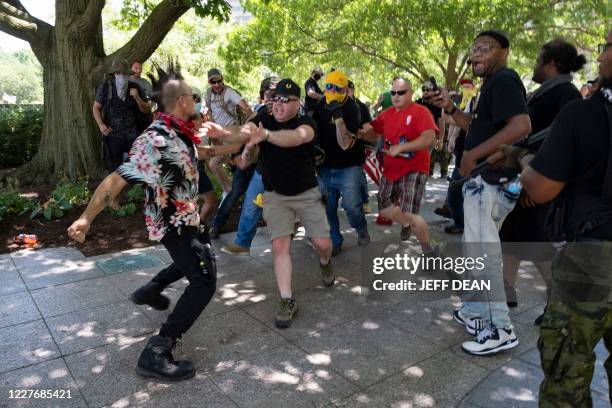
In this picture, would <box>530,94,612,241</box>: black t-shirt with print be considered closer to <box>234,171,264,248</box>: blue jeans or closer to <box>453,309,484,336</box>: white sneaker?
<box>453,309,484,336</box>: white sneaker

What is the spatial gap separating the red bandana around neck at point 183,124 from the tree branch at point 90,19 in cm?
686

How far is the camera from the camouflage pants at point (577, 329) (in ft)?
6.97

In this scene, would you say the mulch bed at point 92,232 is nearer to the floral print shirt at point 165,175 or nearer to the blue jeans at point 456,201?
the blue jeans at point 456,201

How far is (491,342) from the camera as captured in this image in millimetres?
3414

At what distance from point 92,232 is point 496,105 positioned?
5.08 m

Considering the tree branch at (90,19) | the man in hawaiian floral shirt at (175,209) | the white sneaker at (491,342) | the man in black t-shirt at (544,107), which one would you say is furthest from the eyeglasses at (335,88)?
the tree branch at (90,19)

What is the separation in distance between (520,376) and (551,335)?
111cm

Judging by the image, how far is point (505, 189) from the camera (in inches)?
134

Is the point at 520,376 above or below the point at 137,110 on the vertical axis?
below

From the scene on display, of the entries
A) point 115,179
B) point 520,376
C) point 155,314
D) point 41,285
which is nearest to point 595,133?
point 520,376

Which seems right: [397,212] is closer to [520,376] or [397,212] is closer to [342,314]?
[342,314]

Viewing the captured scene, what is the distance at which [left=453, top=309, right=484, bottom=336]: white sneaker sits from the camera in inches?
142

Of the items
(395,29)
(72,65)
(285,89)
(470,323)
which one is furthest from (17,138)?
(470,323)

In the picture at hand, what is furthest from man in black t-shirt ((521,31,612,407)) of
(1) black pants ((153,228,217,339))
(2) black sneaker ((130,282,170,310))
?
(2) black sneaker ((130,282,170,310))
